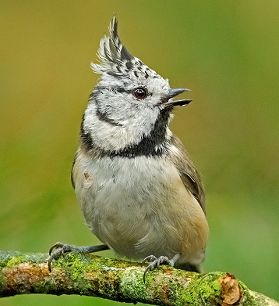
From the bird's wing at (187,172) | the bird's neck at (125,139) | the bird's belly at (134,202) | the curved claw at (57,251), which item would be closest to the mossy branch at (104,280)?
the curved claw at (57,251)

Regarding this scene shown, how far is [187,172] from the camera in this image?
534 cm

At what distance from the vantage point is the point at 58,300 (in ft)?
17.2

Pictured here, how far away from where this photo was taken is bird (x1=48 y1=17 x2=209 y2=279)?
5000mm

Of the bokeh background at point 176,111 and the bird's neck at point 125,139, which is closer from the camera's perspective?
the bird's neck at point 125,139

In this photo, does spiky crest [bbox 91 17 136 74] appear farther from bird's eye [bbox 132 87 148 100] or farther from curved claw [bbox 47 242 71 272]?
curved claw [bbox 47 242 71 272]

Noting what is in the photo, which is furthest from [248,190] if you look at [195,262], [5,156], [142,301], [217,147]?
[142,301]

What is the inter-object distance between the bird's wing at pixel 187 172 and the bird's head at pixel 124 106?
10 cm

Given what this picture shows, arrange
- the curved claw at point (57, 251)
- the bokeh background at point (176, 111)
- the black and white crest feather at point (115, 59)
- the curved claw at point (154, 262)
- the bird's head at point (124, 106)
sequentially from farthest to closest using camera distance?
the bokeh background at point (176, 111) → the black and white crest feather at point (115, 59) → the bird's head at point (124, 106) → the curved claw at point (57, 251) → the curved claw at point (154, 262)

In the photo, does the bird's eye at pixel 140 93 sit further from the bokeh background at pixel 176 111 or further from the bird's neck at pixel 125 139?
the bokeh background at pixel 176 111

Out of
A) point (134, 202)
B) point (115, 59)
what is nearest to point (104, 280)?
point (134, 202)

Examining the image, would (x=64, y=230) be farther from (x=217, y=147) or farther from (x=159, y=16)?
(x=159, y=16)

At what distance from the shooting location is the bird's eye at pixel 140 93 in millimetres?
5273

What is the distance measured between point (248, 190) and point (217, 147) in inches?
24.5

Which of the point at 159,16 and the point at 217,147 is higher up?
the point at 159,16
